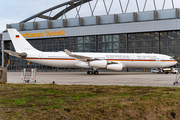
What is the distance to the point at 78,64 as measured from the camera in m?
32.9

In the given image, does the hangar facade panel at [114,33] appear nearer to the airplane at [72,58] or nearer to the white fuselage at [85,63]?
the airplane at [72,58]

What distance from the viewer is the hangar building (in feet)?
157

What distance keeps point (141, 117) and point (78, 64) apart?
27.0 metres

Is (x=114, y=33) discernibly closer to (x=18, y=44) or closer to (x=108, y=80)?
(x=18, y=44)

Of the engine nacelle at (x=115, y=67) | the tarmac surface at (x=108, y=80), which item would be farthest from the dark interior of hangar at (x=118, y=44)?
the tarmac surface at (x=108, y=80)

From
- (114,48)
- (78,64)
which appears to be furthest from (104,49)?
(78,64)

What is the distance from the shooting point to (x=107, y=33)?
173 ft

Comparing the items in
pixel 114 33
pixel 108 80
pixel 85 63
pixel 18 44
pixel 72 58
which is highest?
pixel 114 33

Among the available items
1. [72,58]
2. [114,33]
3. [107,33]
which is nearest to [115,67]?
[72,58]

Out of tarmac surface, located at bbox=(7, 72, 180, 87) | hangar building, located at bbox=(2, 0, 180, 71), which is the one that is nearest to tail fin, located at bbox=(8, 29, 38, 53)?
tarmac surface, located at bbox=(7, 72, 180, 87)

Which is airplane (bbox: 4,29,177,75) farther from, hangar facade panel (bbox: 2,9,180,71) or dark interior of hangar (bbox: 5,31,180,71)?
hangar facade panel (bbox: 2,9,180,71)

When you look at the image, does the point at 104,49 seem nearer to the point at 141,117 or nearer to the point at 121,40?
the point at 121,40

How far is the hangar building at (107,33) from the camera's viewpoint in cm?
4784

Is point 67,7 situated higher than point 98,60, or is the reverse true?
point 67,7
